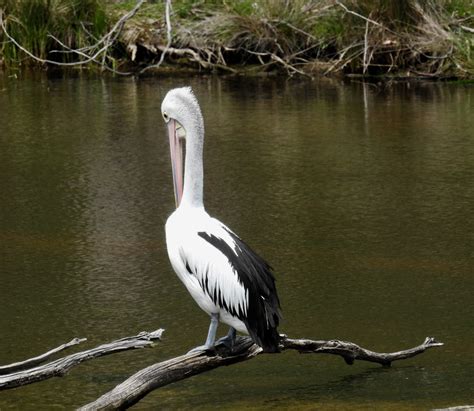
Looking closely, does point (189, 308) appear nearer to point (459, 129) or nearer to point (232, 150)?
point (232, 150)

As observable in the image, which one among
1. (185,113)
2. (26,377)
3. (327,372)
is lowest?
(327,372)

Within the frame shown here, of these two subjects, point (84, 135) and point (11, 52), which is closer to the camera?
point (84, 135)

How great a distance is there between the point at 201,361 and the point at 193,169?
75 centimetres

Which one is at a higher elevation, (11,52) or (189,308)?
(11,52)

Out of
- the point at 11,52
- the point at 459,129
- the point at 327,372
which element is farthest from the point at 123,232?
the point at 11,52

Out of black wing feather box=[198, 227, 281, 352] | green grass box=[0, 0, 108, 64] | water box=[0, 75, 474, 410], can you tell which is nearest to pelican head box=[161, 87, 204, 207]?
black wing feather box=[198, 227, 281, 352]

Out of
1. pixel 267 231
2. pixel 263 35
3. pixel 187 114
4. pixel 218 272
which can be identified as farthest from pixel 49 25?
pixel 218 272

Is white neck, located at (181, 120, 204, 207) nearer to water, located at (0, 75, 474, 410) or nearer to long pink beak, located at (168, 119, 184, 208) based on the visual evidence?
long pink beak, located at (168, 119, 184, 208)

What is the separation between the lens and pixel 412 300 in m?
5.61

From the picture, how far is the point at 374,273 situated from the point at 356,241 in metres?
0.63

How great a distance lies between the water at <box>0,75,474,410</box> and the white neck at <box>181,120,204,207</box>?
781 mm

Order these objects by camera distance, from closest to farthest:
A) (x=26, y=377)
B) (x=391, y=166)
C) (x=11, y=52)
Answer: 1. (x=26, y=377)
2. (x=391, y=166)
3. (x=11, y=52)

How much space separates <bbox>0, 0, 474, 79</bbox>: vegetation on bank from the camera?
12375 millimetres

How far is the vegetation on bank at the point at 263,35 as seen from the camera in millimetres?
12375
